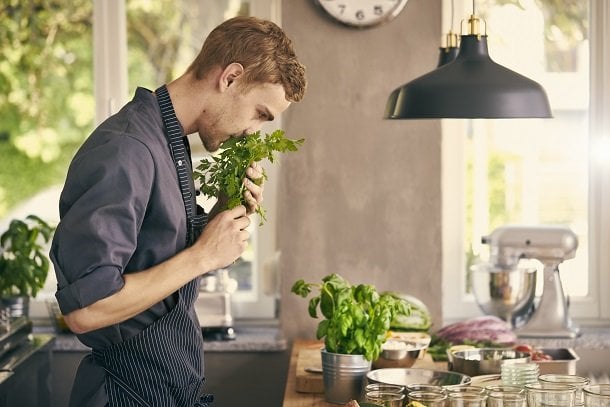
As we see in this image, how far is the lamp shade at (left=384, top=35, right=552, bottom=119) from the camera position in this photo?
2.75m

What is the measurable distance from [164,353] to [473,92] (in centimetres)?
106

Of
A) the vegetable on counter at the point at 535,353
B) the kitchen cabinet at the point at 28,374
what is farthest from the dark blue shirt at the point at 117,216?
the vegetable on counter at the point at 535,353

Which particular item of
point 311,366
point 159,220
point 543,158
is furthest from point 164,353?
point 543,158

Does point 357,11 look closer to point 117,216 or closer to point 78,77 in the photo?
point 78,77

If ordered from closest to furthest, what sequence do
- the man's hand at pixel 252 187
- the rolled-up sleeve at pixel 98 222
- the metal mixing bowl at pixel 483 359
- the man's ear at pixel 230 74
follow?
1. the rolled-up sleeve at pixel 98 222
2. the man's ear at pixel 230 74
3. the man's hand at pixel 252 187
4. the metal mixing bowl at pixel 483 359

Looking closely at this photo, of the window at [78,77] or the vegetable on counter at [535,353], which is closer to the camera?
the vegetable on counter at [535,353]

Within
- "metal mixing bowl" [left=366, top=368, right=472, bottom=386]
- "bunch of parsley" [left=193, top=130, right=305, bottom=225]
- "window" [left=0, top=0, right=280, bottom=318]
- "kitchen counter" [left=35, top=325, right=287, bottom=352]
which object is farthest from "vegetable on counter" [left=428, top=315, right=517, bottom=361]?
"bunch of parsley" [left=193, top=130, right=305, bottom=225]

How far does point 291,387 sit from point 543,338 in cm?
148

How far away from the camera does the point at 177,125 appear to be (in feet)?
8.65

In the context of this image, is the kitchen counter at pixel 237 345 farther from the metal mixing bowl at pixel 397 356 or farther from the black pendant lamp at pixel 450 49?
the black pendant lamp at pixel 450 49

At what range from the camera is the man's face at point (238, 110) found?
104 inches

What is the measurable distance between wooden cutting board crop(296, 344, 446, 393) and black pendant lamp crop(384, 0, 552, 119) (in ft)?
3.13

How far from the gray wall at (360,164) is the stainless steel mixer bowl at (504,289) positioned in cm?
19

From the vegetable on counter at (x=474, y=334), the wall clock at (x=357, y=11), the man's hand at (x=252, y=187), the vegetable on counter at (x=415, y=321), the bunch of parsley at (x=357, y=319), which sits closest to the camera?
the man's hand at (x=252, y=187)
